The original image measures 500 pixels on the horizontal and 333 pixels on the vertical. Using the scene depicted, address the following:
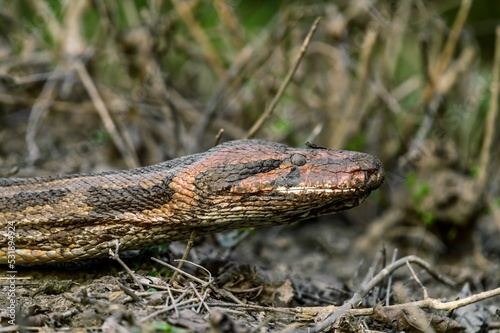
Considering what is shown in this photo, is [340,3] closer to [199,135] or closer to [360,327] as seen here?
[199,135]

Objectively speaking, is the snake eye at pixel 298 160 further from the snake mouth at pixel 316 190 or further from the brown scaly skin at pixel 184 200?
the snake mouth at pixel 316 190

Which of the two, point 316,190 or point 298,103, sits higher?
point 316,190

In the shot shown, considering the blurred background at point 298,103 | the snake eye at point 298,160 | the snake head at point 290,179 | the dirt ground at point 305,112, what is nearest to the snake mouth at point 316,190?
the snake head at point 290,179

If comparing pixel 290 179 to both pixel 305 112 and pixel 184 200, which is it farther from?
pixel 305 112

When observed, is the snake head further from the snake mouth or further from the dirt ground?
the dirt ground

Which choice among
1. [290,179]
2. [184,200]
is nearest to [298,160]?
[290,179]
